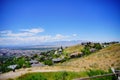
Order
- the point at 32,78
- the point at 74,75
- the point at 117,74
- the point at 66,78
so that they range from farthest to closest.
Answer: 1. the point at 74,75
2. the point at 66,78
3. the point at 32,78
4. the point at 117,74

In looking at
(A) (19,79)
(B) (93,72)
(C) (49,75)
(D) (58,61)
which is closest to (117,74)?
(B) (93,72)

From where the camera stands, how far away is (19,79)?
542 inches

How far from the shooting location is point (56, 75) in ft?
44.2

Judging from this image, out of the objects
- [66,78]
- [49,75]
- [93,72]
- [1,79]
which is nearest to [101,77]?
[93,72]

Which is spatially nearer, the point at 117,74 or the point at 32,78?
the point at 117,74

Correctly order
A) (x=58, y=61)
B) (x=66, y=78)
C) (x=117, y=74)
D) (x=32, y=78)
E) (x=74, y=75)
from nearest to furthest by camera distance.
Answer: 1. (x=117, y=74)
2. (x=32, y=78)
3. (x=66, y=78)
4. (x=74, y=75)
5. (x=58, y=61)

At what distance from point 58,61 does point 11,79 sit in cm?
4104

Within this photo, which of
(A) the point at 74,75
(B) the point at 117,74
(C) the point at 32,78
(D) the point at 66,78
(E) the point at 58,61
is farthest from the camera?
(E) the point at 58,61

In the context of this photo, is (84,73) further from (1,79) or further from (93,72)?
(1,79)

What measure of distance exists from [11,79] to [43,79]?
10.1 ft

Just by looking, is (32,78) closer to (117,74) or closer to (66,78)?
(66,78)

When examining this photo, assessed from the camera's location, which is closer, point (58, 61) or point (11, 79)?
point (11, 79)

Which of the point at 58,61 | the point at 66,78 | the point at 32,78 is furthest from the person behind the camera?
the point at 58,61

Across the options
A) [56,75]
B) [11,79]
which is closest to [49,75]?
[56,75]
